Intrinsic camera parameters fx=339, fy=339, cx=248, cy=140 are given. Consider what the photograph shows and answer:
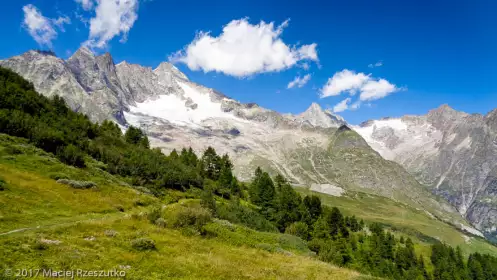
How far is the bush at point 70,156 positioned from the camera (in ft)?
194

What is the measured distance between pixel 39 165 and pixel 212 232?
32.0 metres

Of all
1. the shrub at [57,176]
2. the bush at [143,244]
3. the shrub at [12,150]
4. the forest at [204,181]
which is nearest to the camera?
the bush at [143,244]

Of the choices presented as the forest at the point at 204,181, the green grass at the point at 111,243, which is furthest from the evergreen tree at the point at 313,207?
the green grass at the point at 111,243

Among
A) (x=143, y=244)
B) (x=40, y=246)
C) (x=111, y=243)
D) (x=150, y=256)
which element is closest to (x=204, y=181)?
(x=143, y=244)

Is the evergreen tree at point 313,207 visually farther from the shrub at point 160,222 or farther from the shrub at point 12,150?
the shrub at point 160,222

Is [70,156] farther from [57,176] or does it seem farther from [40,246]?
[40,246]

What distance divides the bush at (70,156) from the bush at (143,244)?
4244cm

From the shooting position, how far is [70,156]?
59688 mm

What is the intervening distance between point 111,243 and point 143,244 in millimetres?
2127

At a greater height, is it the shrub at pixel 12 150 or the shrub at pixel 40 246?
the shrub at pixel 12 150

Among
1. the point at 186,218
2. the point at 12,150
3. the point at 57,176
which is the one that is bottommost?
the point at 186,218

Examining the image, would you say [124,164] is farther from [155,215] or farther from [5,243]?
[5,243]

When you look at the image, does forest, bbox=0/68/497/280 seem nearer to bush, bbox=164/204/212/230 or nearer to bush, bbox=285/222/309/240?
bush, bbox=285/222/309/240

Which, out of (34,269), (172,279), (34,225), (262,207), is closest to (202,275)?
(172,279)
